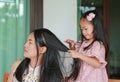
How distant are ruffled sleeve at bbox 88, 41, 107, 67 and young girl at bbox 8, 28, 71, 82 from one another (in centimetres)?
37

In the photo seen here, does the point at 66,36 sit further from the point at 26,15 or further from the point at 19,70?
the point at 19,70

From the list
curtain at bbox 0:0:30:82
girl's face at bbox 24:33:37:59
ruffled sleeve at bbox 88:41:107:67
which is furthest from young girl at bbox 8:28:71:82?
curtain at bbox 0:0:30:82

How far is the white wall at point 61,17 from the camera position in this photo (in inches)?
125

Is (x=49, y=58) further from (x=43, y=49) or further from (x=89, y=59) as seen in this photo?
(x=89, y=59)

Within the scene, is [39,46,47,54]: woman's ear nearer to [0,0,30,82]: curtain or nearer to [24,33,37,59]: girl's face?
[24,33,37,59]: girl's face

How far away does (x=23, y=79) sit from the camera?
1854 millimetres

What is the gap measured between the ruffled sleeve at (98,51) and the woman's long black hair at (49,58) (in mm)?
399

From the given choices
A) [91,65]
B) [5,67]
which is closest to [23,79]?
[91,65]

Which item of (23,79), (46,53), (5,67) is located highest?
(46,53)

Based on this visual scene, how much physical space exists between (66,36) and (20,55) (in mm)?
546

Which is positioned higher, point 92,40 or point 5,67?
point 92,40

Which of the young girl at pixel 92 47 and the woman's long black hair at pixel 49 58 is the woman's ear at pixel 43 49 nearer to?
the woman's long black hair at pixel 49 58

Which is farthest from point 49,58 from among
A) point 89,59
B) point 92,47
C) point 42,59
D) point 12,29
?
point 12,29

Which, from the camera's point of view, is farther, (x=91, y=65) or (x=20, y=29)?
(x=20, y=29)
